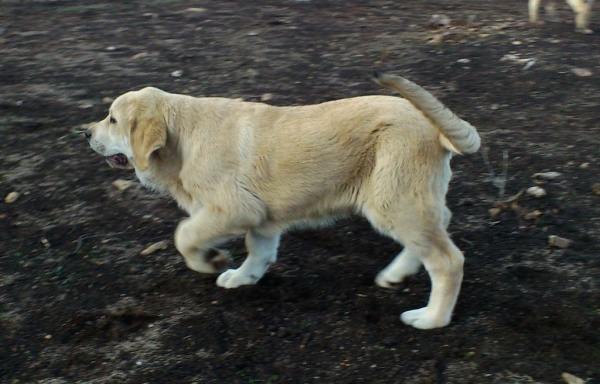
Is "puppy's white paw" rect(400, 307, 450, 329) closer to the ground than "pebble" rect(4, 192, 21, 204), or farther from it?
closer to the ground

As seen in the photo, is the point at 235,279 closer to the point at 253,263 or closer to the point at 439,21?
the point at 253,263

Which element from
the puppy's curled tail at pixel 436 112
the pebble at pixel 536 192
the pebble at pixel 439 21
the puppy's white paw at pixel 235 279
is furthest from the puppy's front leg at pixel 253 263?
the pebble at pixel 439 21

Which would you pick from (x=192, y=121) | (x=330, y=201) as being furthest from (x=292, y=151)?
(x=192, y=121)

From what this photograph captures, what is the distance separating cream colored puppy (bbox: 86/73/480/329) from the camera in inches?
148

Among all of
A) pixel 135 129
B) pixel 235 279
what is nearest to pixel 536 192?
pixel 235 279

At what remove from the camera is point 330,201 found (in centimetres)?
400

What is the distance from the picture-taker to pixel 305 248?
15.7 feet

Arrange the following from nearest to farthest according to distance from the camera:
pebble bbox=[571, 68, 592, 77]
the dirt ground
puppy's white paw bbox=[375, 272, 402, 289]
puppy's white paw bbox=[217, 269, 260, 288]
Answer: the dirt ground → puppy's white paw bbox=[375, 272, 402, 289] → puppy's white paw bbox=[217, 269, 260, 288] → pebble bbox=[571, 68, 592, 77]

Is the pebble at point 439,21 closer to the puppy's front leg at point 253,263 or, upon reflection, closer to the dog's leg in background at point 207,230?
the puppy's front leg at point 253,263

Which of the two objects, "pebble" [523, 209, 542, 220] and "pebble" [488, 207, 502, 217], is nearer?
"pebble" [523, 209, 542, 220]

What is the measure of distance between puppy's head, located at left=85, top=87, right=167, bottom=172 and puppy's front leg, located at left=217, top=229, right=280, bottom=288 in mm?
775

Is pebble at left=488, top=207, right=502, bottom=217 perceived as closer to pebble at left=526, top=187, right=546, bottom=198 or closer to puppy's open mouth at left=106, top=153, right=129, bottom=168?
pebble at left=526, top=187, right=546, bottom=198

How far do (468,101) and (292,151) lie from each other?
11.4ft

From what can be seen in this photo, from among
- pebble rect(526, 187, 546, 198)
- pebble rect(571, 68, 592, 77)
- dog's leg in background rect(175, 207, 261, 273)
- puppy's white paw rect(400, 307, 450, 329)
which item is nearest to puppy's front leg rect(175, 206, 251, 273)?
dog's leg in background rect(175, 207, 261, 273)
